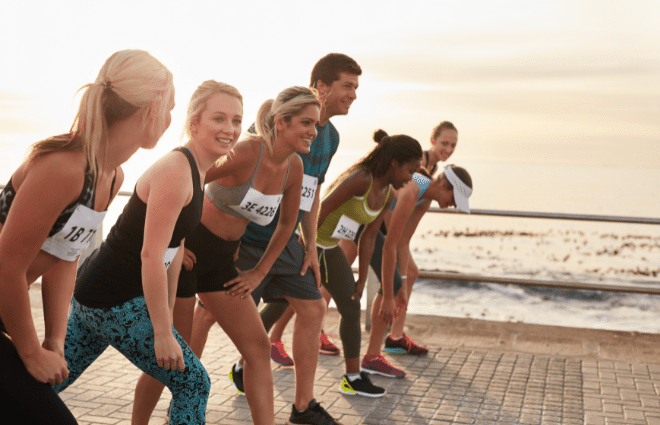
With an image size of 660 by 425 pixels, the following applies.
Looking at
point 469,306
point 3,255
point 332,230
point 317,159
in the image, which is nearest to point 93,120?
point 3,255

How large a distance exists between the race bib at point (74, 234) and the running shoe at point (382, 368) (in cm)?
349

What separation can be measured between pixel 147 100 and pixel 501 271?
29.7m

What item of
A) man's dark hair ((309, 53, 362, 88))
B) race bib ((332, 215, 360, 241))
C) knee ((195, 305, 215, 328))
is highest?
man's dark hair ((309, 53, 362, 88))

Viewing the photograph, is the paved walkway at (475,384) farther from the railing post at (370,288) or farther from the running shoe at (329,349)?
the railing post at (370,288)

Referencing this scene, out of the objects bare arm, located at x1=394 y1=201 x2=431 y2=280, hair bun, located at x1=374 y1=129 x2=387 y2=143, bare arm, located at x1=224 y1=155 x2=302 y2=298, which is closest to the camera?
bare arm, located at x1=224 y1=155 x2=302 y2=298

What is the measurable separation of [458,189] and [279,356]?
1810 mm

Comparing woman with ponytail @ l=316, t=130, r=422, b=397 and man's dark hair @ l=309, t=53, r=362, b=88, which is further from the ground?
man's dark hair @ l=309, t=53, r=362, b=88

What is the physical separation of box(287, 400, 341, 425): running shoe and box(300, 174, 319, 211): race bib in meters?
1.06

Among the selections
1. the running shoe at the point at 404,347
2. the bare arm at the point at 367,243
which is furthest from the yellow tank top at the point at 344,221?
the running shoe at the point at 404,347

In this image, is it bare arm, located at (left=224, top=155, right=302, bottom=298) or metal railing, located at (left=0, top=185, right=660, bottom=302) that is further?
metal railing, located at (left=0, top=185, right=660, bottom=302)

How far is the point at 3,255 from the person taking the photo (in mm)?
1888

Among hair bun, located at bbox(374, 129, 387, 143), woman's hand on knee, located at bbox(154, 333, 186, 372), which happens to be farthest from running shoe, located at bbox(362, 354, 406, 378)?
woman's hand on knee, located at bbox(154, 333, 186, 372)

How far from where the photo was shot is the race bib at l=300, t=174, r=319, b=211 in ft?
13.6

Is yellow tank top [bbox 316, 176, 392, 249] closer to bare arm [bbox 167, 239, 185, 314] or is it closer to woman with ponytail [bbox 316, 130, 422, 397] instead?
woman with ponytail [bbox 316, 130, 422, 397]
